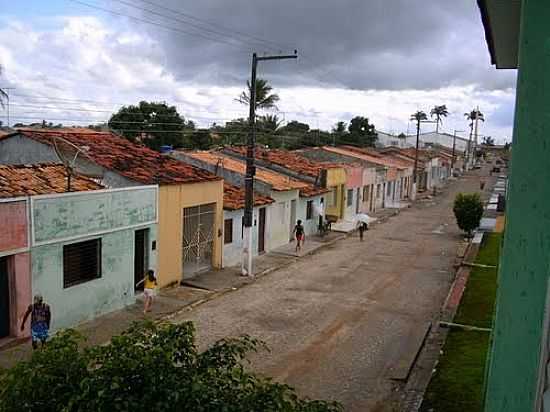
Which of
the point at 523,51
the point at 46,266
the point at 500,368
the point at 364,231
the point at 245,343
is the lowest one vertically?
the point at 364,231

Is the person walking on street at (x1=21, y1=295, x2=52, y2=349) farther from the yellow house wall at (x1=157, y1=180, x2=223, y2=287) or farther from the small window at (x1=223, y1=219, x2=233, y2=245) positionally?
the small window at (x1=223, y1=219, x2=233, y2=245)

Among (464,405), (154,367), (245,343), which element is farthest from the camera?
(464,405)

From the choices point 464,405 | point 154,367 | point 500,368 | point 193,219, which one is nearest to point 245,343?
point 154,367

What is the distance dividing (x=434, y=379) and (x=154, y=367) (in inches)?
313

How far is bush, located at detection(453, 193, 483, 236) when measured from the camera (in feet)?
92.2

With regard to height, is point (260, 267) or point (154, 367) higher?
point (154, 367)

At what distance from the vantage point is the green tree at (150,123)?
137 ft

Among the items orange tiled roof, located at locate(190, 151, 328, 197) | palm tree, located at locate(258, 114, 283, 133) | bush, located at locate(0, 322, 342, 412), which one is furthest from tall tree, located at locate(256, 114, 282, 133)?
bush, located at locate(0, 322, 342, 412)

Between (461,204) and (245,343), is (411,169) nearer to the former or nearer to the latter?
(461,204)

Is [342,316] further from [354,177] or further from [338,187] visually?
[354,177]

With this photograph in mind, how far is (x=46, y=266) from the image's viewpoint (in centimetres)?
1241

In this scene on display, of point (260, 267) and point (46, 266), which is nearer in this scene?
point (46, 266)

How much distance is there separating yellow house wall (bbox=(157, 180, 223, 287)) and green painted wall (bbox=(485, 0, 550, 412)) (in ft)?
46.1

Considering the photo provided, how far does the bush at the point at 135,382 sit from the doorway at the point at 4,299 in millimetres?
8240
